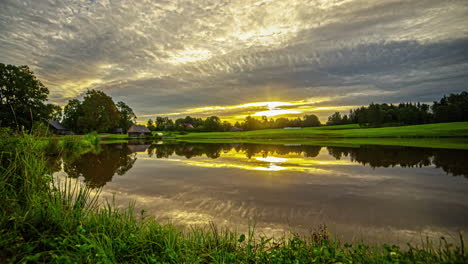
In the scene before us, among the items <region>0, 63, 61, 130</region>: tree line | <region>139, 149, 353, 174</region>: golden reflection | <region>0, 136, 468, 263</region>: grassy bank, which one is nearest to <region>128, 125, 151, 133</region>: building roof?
<region>0, 63, 61, 130</region>: tree line

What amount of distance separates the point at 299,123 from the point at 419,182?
435 ft

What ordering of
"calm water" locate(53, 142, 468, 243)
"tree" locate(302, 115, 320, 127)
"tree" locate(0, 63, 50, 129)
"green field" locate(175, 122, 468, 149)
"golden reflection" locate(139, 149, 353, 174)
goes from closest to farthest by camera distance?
"calm water" locate(53, 142, 468, 243) → "golden reflection" locate(139, 149, 353, 174) → "green field" locate(175, 122, 468, 149) → "tree" locate(0, 63, 50, 129) → "tree" locate(302, 115, 320, 127)

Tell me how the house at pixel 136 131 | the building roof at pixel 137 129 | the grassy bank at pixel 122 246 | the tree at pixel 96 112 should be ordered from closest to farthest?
the grassy bank at pixel 122 246
the tree at pixel 96 112
the house at pixel 136 131
the building roof at pixel 137 129

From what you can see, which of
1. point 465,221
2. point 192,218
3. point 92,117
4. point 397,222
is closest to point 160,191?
point 192,218

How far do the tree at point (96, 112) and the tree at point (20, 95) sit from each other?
35876mm

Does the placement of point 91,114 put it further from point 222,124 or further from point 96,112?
point 222,124

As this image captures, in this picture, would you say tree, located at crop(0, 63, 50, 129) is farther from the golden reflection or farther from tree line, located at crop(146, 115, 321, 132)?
tree line, located at crop(146, 115, 321, 132)

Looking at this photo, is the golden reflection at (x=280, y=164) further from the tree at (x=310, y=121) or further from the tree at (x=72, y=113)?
the tree at (x=310, y=121)

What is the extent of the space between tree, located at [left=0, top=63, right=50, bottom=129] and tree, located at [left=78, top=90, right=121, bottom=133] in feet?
118

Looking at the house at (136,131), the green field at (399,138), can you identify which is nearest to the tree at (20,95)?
the green field at (399,138)

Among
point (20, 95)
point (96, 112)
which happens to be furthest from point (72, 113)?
point (20, 95)

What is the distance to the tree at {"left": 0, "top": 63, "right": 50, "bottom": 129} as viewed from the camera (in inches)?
1401

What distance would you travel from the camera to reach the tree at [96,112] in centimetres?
7200

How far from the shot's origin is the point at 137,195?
7.75 m
